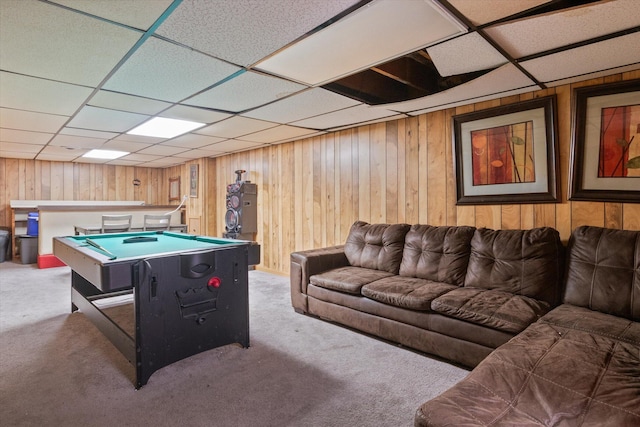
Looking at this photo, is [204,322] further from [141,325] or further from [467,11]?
[467,11]

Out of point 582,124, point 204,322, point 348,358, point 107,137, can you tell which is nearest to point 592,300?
point 582,124

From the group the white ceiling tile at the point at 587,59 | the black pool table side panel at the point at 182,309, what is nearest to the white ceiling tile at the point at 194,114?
the black pool table side panel at the point at 182,309

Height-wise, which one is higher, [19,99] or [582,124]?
[19,99]

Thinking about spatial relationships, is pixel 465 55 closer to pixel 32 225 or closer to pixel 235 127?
pixel 235 127

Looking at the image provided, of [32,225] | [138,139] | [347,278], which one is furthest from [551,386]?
[32,225]

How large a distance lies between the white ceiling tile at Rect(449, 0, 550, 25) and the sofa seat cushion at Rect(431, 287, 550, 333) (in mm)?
1727

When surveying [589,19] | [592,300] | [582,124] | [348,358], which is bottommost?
[348,358]

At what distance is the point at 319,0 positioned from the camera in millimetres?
1567

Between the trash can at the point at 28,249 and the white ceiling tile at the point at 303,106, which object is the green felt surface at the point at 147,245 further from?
the trash can at the point at 28,249

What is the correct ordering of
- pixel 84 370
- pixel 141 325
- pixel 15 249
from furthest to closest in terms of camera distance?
1. pixel 15 249
2. pixel 84 370
3. pixel 141 325

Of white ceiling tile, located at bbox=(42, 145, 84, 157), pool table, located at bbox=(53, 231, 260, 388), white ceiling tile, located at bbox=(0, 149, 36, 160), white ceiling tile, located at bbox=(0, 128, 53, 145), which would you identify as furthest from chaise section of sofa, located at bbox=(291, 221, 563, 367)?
white ceiling tile, located at bbox=(0, 149, 36, 160)

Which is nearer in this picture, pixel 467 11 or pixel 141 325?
pixel 467 11

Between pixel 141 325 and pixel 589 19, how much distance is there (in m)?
3.06

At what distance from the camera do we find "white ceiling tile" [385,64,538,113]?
2.49 meters
